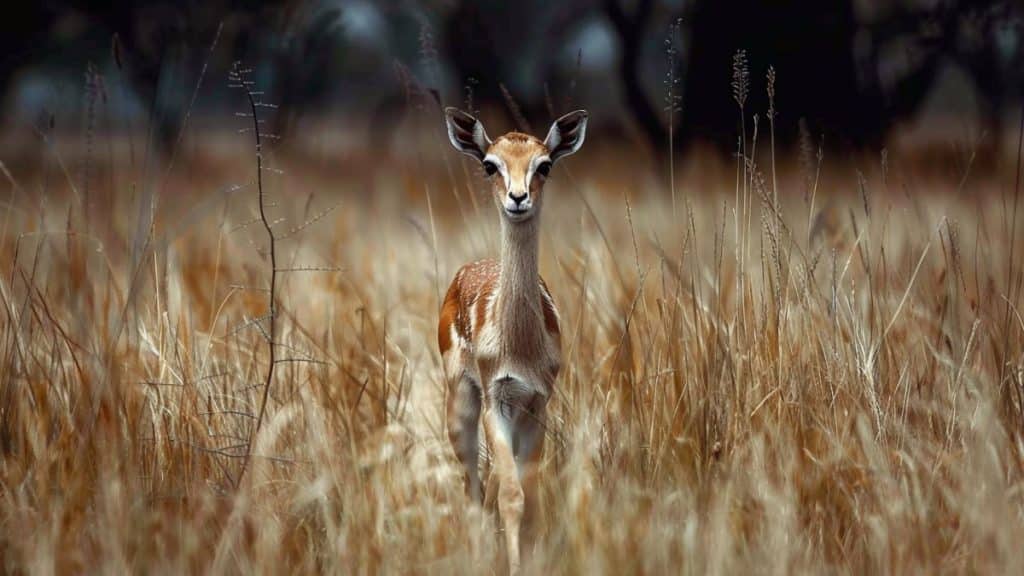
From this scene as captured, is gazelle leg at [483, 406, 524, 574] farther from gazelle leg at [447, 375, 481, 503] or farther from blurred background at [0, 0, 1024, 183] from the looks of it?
blurred background at [0, 0, 1024, 183]

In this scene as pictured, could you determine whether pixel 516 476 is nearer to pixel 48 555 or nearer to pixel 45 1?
pixel 48 555

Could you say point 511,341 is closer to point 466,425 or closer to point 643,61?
point 466,425

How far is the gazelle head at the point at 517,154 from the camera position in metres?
3.32

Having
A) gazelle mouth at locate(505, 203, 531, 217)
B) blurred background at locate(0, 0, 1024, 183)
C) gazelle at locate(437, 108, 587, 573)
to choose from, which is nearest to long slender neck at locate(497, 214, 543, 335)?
gazelle at locate(437, 108, 587, 573)

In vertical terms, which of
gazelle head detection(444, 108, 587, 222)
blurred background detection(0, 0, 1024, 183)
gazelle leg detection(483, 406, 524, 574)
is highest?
blurred background detection(0, 0, 1024, 183)

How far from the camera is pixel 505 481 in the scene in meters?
3.31

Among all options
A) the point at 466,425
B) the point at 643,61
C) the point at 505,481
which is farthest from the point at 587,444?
the point at 643,61

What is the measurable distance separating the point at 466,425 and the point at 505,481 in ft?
1.34

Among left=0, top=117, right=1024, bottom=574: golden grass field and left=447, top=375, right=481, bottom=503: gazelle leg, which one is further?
left=447, top=375, right=481, bottom=503: gazelle leg

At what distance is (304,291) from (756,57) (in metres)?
5.30

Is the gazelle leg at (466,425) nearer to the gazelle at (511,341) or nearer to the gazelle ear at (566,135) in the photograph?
the gazelle at (511,341)

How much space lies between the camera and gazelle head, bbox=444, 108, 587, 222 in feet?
10.9

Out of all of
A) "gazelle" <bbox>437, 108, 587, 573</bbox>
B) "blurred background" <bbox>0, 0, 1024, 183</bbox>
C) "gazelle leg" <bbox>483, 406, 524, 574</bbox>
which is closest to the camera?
"gazelle leg" <bbox>483, 406, 524, 574</bbox>

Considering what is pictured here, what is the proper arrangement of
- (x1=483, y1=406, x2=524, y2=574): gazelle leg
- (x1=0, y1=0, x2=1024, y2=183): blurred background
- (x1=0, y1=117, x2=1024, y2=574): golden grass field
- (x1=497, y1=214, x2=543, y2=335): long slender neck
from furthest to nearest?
(x1=0, y1=0, x2=1024, y2=183): blurred background → (x1=497, y1=214, x2=543, y2=335): long slender neck → (x1=483, y1=406, x2=524, y2=574): gazelle leg → (x1=0, y1=117, x2=1024, y2=574): golden grass field
